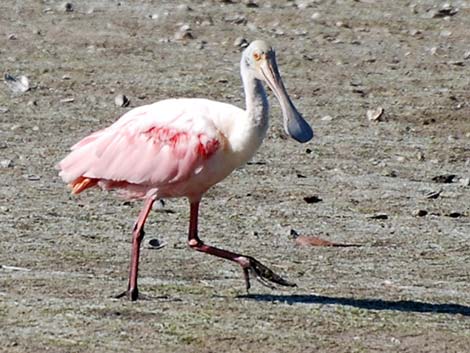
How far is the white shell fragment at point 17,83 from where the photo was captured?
1591 centimetres

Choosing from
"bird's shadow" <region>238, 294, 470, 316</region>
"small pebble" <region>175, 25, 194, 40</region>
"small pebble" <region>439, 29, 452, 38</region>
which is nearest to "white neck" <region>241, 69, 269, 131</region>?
"bird's shadow" <region>238, 294, 470, 316</region>

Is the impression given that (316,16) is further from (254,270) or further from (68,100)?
(254,270)

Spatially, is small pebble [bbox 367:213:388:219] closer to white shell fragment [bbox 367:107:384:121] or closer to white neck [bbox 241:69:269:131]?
white neck [bbox 241:69:269:131]

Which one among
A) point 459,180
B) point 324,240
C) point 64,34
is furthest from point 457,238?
point 64,34

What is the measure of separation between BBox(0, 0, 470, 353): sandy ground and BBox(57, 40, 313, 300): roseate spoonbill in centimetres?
49

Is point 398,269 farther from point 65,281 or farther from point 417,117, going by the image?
point 417,117

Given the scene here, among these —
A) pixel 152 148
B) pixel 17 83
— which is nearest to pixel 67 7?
pixel 17 83

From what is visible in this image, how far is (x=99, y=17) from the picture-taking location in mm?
19750

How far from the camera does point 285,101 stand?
31.2 ft

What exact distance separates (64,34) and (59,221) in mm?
8006

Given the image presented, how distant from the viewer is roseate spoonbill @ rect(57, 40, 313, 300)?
905 centimetres

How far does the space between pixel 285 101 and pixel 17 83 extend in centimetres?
697

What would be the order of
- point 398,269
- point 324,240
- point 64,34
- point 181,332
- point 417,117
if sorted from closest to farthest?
point 181,332, point 398,269, point 324,240, point 417,117, point 64,34

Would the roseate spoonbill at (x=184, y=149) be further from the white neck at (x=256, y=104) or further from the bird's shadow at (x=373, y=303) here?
the bird's shadow at (x=373, y=303)
